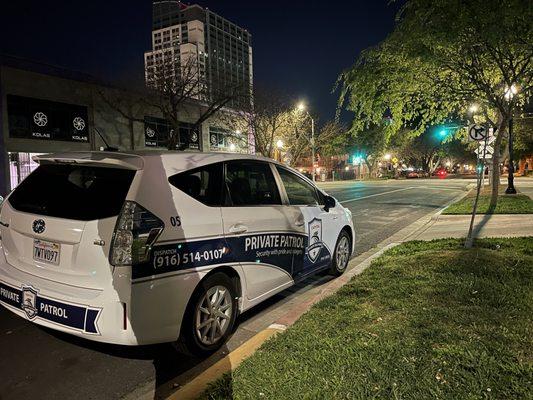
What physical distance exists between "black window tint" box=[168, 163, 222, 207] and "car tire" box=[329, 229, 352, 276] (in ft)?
8.74

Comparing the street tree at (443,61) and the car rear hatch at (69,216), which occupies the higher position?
the street tree at (443,61)

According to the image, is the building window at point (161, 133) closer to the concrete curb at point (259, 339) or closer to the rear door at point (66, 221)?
the concrete curb at point (259, 339)

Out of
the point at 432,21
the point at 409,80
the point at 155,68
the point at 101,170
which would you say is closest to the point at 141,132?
the point at 155,68

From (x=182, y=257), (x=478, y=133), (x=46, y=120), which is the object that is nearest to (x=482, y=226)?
(x=478, y=133)

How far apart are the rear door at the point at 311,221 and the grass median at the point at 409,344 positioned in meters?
0.51

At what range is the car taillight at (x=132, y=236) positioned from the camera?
2938 mm

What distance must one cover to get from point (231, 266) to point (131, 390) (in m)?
1.26

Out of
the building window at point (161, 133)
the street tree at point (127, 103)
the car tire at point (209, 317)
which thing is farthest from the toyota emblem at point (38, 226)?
the building window at point (161, 133)

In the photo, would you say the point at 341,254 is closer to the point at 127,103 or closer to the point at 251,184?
the point at 251,184

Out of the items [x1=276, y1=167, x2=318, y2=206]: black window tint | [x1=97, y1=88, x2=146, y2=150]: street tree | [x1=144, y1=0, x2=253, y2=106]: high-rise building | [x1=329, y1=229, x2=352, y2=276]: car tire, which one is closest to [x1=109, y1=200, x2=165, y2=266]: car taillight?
[x1=276, y1=167, x2=318, y2=206]: black window tint

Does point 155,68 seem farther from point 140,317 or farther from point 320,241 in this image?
point 140,317

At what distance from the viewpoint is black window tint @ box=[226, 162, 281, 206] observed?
158 inches

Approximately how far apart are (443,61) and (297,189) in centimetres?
599

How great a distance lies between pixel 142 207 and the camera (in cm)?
303
